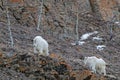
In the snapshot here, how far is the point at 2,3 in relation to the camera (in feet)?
103

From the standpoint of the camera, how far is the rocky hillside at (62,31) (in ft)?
43.8

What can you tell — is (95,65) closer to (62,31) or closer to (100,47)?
(100,47)

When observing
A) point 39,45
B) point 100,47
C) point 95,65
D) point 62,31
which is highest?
point 62,31

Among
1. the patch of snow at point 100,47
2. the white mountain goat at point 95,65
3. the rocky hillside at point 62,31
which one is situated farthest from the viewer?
the patch of snow at point 100,47

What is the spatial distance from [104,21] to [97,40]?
6.79 m

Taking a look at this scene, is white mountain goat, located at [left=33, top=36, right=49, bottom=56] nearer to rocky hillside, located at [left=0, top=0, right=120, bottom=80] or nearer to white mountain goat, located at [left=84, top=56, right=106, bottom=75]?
rocky hillside, located at [left=0, top=0, right=120, bottom=80]

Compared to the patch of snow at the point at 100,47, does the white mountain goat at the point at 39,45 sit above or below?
above

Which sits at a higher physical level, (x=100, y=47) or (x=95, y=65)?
(x=100, y=47)

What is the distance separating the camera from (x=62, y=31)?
112 feet

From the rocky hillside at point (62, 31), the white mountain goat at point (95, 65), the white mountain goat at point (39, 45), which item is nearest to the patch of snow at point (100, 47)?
the rocky hillside at point (62, 31)

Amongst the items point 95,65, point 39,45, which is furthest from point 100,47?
point 39,45

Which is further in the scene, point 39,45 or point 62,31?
point 62,31

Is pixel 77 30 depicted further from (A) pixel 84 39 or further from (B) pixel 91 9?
(B) pixel 91 9

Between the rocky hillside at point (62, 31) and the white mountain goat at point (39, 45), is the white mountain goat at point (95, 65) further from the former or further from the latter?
the white mountain goat at point (39, 45)
